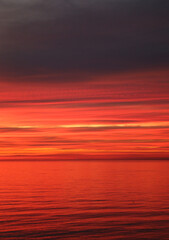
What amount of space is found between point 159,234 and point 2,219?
51.8ft

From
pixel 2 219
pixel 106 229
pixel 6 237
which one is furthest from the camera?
pixel 2 219

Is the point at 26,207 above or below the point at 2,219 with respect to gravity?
above

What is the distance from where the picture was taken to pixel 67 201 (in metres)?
51.7

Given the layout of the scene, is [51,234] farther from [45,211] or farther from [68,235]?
[45,211]

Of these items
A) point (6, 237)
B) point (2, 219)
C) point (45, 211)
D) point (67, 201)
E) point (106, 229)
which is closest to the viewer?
point (6, 237)

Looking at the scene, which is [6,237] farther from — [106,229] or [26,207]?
[26,207]

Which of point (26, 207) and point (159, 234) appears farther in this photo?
point (26, 207)

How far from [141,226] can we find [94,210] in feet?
32.7

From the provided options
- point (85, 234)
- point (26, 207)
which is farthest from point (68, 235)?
point (26, 207)

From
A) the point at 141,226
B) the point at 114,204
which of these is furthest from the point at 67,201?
the point at 141,226

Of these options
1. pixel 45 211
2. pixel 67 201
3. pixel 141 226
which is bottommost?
pixel 141 226

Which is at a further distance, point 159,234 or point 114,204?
point 114,204

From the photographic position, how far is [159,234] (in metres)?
31.5

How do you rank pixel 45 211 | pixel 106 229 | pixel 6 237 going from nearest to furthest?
pixel 6 237, pixel 106 229, pixel 45 211
